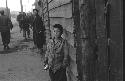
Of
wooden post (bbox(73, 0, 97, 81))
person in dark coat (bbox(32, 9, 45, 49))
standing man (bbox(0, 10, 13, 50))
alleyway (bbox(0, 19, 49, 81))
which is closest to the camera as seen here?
wooden post (bbox(73, 0, 97, 81))

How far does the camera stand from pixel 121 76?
237 cm

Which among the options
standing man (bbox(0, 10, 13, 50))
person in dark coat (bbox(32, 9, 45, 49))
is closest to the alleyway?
person in dark coat (bbox(32, 9, 45, 49))

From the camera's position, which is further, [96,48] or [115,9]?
[96,48]

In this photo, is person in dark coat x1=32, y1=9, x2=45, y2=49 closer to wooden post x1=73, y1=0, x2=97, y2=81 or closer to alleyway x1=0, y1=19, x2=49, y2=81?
alleyway x1=0, y1=19, x2=49, y2=81

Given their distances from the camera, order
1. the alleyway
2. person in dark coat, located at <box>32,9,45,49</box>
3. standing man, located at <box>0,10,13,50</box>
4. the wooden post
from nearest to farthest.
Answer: the wooden post, the alleyway, person in dark coat, located at <box>32,9,45,49</box>, standing man, located at <box>0,10,13,50</box>

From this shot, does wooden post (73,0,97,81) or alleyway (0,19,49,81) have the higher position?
wooden post (73,0,97,81)

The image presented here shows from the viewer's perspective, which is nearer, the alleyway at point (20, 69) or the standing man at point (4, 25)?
the alleyway at point (20, 69)

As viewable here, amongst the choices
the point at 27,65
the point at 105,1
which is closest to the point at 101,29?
the point at 105,1

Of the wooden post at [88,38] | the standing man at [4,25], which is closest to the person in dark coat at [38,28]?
the standing man at [4,25]

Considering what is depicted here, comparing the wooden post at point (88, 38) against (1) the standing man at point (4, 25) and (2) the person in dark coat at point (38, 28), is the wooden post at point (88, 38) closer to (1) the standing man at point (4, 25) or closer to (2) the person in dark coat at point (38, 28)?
(2) the person in dark coat at point (38, 28)

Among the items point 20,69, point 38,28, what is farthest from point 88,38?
point 38,28

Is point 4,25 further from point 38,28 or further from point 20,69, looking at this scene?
point 20,69

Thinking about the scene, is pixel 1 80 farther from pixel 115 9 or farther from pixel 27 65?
pixel 115 9

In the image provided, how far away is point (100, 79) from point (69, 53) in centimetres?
212
